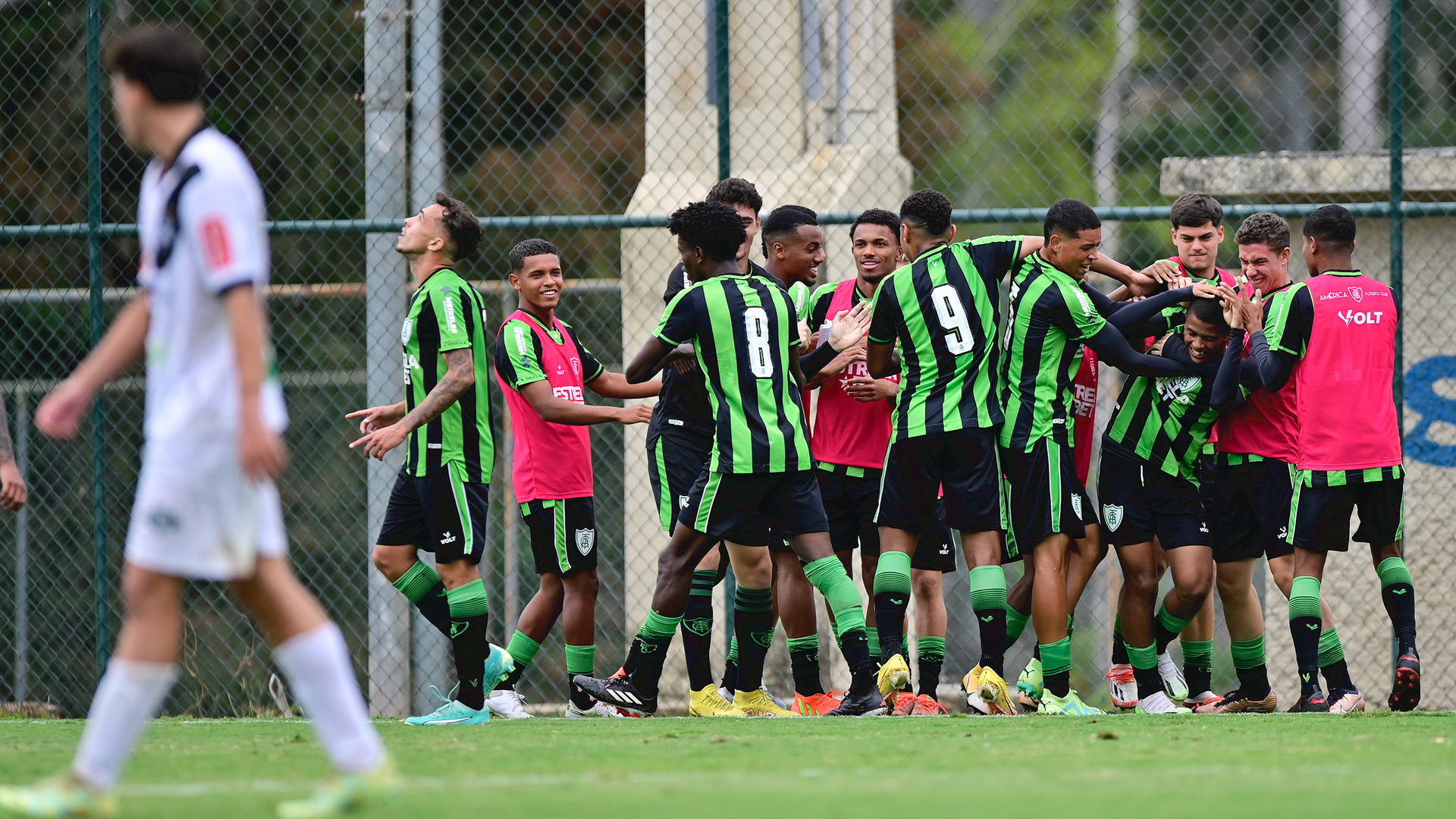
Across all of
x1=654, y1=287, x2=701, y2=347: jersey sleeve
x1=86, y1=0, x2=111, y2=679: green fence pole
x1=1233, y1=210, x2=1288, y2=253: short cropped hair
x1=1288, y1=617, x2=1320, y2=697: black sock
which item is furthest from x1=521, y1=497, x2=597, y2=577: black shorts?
x1=1233, y1=210, x2=1288, y2=253: short cropped hair

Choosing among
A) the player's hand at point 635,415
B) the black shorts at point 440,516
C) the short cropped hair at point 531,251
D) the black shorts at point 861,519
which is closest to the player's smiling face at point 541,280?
the short cropped hair at point 531,251

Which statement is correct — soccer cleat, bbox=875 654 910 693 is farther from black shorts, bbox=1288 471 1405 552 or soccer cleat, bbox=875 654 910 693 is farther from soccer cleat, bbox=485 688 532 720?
black shorts, bbox=1288 471 1405 552

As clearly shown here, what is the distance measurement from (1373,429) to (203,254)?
4831mm

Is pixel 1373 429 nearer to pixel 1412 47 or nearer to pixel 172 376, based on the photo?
pixel 172 376

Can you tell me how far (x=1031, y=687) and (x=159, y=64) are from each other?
4.63 meters

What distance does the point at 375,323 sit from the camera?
8.37 m

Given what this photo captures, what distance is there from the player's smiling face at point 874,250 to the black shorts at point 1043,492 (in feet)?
3.49

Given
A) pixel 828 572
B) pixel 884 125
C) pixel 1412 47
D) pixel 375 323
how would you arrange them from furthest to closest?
pixel 1412 47, pixel 884 125, pixel 375 323, pixel 828 572

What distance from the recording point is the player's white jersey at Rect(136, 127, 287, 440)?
11.9 ft

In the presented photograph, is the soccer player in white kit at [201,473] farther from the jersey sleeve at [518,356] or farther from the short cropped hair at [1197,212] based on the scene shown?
the short cropped hair at [1197,212]

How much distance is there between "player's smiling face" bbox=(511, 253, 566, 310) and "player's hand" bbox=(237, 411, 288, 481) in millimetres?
3840

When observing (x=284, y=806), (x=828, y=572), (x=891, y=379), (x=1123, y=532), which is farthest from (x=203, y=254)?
(x=1123, y=532)

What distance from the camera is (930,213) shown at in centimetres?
696

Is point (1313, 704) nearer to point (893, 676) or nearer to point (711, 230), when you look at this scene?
point (893, 676)
